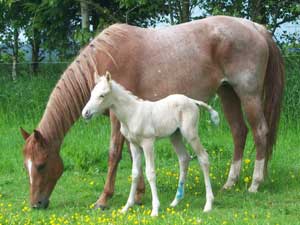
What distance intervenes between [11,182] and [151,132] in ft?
8.13

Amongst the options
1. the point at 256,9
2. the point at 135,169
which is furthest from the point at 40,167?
the point at 256,9

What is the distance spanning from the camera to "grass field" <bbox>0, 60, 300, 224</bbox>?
645 cm

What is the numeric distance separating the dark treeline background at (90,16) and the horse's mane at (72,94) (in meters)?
4.47

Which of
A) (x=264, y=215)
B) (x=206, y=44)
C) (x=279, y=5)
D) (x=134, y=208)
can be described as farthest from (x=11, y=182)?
(x=279, y=5)

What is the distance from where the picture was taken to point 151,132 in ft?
21.8

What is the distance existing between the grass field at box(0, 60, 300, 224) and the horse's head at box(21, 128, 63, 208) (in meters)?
0.14

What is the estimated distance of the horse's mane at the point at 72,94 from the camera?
7.23 metres

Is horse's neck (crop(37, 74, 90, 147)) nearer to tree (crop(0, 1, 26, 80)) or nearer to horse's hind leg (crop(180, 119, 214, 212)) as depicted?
horse's hind leg (crop(180, 119, 214, 212))

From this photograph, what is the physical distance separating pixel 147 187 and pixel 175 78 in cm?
124

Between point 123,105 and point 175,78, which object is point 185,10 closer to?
point 175,78

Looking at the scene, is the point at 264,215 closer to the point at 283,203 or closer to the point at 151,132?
the point at 283,203

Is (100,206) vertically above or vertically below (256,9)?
below

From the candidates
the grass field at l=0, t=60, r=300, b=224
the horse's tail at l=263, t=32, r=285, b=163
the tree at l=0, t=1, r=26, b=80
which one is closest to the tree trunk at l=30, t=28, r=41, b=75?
the tree at l=0, t=1, r=26, b=80

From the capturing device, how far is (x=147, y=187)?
8055 mm
